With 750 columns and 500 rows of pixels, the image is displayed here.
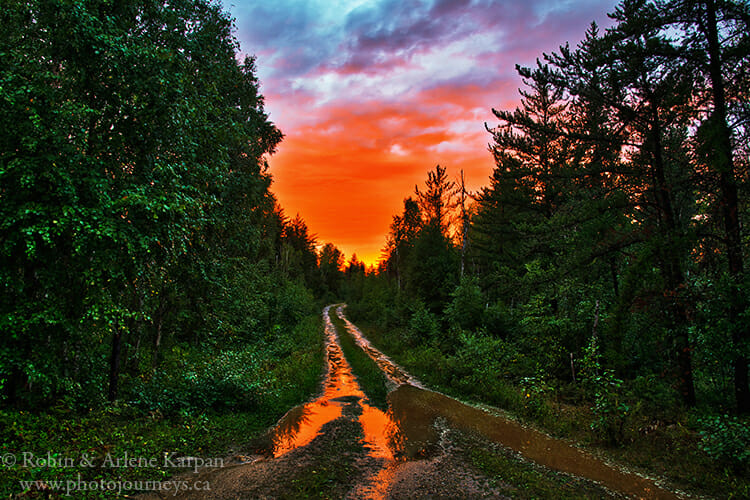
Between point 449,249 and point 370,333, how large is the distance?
12.7m

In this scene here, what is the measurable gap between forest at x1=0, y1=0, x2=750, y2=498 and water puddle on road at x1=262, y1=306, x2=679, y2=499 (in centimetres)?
77

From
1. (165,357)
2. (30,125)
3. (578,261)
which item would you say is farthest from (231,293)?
(578,261)

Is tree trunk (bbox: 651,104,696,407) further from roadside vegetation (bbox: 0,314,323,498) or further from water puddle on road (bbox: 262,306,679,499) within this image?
roadside vegetation (bbox: 0,314,323,498)

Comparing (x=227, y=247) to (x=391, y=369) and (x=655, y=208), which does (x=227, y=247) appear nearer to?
(x=391, y=369)

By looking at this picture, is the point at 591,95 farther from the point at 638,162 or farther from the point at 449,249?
the point at 449,249

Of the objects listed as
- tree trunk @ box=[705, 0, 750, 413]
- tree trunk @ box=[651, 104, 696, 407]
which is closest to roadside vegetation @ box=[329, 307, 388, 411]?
tree trunk @ box=[651, 104, 696, 407]

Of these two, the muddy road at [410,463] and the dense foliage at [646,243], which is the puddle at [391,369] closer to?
the dense foliage at [646,243]

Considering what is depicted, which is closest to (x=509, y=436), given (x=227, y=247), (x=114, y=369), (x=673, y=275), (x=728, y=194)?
(x=673, y=275)

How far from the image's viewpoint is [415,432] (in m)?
8.15

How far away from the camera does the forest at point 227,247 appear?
5402 millimetres

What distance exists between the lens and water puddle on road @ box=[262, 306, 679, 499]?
601 cm

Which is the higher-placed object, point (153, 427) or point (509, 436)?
point (153, 427)

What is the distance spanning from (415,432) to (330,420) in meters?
2.39

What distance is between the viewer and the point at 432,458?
6609 mm
